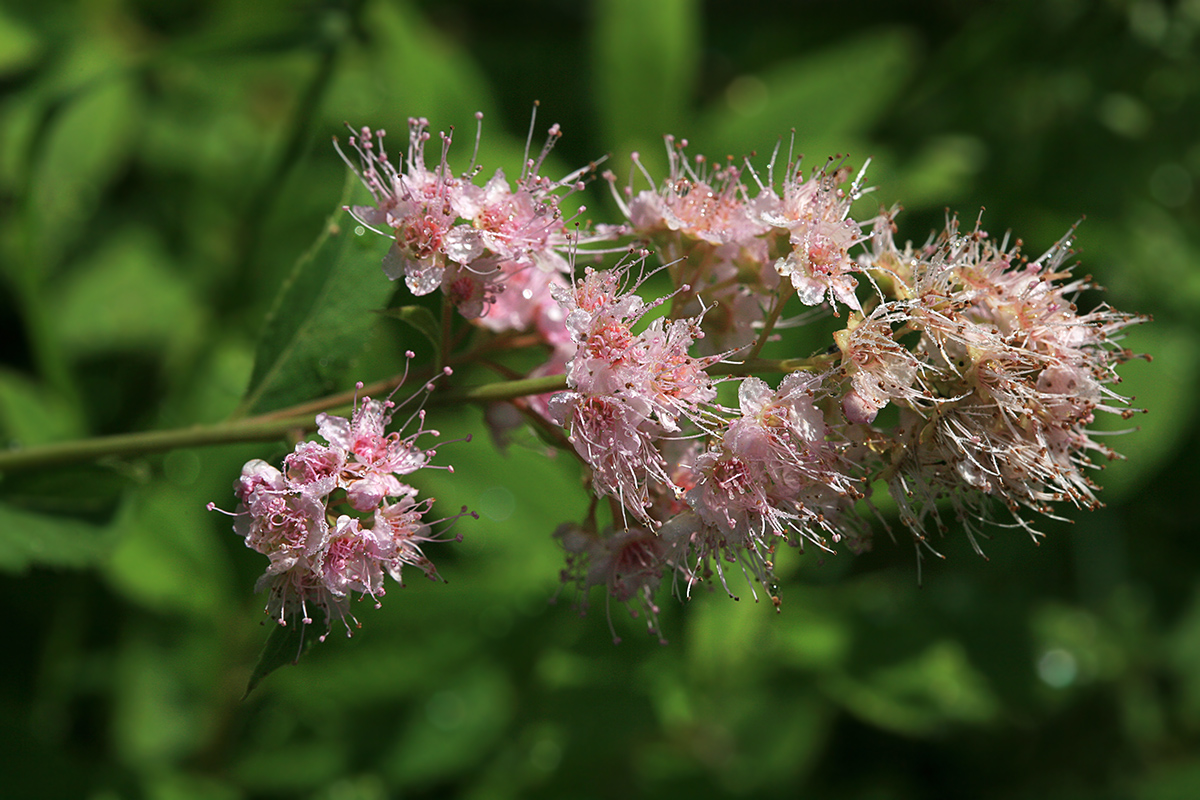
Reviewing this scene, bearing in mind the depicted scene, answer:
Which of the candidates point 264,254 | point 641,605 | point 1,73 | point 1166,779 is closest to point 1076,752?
point 1166,779

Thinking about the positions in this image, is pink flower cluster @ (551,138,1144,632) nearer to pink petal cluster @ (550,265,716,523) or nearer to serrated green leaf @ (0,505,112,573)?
pink petal cluster @ (550,265,716,523)

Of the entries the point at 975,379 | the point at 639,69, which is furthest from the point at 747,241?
the point at 639,69

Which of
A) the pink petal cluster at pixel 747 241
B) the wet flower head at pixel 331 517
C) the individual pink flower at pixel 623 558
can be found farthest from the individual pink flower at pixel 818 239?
the wet flower head at pixel 331 517

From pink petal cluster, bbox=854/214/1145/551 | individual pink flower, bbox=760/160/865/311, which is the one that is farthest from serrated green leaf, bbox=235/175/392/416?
pink petal cluster, bbox=854/214/1145/551

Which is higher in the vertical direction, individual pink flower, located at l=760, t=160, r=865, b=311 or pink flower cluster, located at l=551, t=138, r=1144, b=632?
individual pink flower, located at l=760, t=160, r=865, b=311

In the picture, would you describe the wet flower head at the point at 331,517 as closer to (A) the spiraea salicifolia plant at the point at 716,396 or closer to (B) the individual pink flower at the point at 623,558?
(A) the spiraea salicifolia plant at the point at 716,396

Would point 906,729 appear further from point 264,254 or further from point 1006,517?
point 264,254

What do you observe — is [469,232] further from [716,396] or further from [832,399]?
[832,399]
